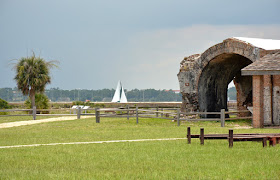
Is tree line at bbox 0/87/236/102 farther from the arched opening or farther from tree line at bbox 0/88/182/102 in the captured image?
the arched opening

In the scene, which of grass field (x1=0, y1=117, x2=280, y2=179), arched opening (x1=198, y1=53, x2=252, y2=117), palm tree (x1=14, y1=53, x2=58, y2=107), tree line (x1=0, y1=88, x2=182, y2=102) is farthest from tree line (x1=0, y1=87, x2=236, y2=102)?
grass field (x1=0, y1=117, x2=280, y2=179)

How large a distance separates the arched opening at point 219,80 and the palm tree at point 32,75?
2110cm

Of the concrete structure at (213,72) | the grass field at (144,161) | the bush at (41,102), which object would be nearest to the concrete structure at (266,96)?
the concrete structure at (213,72)

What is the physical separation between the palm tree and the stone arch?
67.8ft

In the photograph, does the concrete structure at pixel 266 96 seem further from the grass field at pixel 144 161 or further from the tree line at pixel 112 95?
the tree line at pixel 112 95

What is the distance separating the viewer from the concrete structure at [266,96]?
26.0 meters

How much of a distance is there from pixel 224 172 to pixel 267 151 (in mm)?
3800

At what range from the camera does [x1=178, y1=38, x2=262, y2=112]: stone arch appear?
30.9 metres

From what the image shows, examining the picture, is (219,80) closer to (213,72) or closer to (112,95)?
(213,72)

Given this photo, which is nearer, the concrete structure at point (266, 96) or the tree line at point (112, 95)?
the concrete structure at point (266, 96)

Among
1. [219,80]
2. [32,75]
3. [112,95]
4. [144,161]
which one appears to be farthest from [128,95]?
[144,161]

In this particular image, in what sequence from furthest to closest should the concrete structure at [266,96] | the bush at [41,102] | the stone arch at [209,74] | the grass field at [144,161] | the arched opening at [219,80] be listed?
the bush at [41,102]
the arched opening at [219,80]
the stone arch at [209,74]
the concrete structure at [266,96]
the grass field at [144,161]

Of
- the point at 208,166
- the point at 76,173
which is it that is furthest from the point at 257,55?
the point at 76,173

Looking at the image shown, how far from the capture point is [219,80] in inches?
1341
